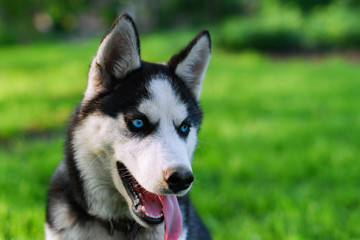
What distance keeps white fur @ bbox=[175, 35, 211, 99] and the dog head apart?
0.31 ft

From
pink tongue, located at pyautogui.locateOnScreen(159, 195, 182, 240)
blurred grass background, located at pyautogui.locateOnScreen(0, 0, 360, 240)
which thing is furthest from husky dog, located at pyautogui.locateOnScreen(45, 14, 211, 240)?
blurred grass background, located at pyautogui.locateOnScreen(0, 0, 360, 240)

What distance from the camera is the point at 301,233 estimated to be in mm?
3613

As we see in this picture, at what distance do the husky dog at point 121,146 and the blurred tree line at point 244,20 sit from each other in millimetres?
5314

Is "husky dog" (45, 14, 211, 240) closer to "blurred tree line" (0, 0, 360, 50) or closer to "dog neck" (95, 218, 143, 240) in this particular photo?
"dog neck" (95, 218, 143, 240)

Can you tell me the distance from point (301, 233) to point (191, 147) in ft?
5.03

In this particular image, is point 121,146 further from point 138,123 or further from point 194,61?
point 194,61

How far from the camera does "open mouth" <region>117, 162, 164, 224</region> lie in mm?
2430

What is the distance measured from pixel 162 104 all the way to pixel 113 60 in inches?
17.5

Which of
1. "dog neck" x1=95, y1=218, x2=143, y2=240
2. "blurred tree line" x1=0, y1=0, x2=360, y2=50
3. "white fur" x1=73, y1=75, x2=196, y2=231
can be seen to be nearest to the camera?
"white fur" x1=73, y1=75, x2=196, y2=231

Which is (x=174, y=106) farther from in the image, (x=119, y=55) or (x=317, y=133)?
(x=317, y=133)

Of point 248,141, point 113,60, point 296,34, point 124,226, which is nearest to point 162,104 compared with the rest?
point 113,60

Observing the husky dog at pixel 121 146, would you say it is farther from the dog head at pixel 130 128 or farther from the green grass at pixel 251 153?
the green grass at pixel 251 153

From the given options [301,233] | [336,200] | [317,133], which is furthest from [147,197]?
[317,133]

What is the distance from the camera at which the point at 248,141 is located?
233 inches
